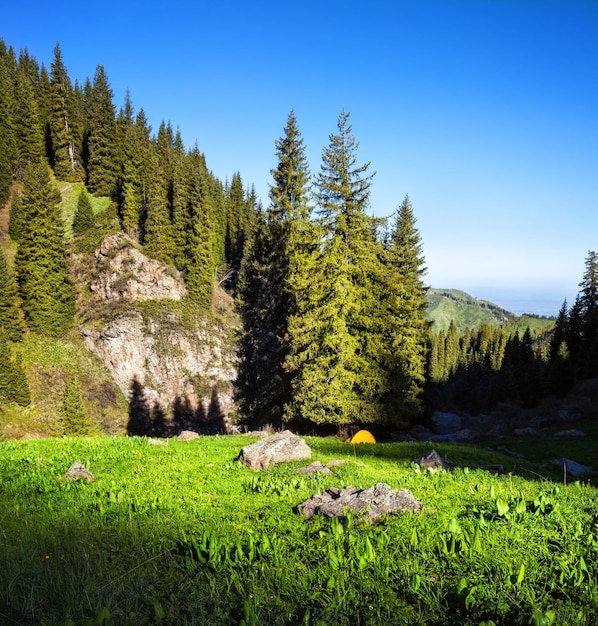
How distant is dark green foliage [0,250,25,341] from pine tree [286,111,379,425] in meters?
32.7

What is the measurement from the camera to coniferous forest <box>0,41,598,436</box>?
2228 cm

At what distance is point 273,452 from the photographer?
12078 millimetres

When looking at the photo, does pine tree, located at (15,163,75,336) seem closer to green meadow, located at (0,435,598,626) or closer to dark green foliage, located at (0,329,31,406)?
dark green foliage, located at (0,329,31,406)

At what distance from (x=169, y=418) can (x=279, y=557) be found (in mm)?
44274

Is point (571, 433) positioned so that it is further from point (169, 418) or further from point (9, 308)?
point (9, 308)

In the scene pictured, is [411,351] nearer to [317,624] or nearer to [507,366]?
[317,624]

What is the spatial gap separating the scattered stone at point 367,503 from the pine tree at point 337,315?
45.2 ft

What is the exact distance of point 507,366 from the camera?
62.1 meters

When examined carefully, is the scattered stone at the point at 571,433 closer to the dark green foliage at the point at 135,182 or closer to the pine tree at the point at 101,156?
the dark green foliage at the point at 135,182

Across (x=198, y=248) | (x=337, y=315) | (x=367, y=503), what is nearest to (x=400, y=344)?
(x=337, y=315)

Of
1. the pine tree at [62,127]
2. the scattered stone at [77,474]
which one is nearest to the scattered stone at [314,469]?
the scattered stone at [77,474]

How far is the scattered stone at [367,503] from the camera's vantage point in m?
6.64

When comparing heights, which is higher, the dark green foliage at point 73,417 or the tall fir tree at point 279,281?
the tall fir tree at point 279,281

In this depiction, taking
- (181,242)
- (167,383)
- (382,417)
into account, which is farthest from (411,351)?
(181,242)
